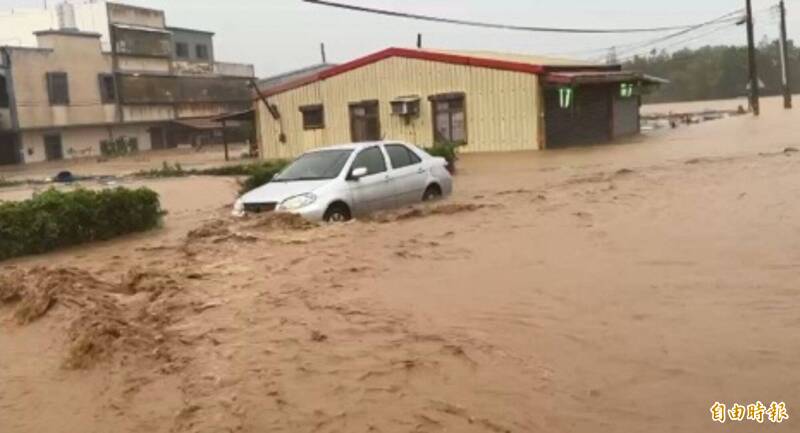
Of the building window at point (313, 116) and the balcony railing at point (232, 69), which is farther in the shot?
the balcony railing at point (232, 69)

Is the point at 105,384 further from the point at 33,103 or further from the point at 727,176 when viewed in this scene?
the point at 33,103

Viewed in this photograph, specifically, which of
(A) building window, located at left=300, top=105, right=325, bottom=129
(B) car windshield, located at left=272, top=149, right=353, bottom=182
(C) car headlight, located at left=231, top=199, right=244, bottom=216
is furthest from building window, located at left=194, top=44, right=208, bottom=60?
(C) car headlight, located at left=231, top=199, right=244, bottom=216

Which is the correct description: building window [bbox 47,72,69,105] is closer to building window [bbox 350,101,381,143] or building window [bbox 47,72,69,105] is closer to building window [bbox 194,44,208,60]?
building window [bbox 194,44,208,60]

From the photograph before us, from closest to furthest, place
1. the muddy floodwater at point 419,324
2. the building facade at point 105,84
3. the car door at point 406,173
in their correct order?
the muddy floodwater at point 419,324
the car door at point 406,173
the building facade at point 105,84

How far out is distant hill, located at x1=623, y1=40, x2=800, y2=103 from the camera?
83.2m

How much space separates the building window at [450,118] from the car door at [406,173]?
1640cm

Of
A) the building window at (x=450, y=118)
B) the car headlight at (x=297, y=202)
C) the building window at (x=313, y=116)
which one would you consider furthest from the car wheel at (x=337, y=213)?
the building window at (x=313, y=116)

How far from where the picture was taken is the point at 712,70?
8425 cm

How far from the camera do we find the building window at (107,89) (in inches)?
2265

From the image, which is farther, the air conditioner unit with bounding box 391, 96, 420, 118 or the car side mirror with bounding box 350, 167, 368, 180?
the air conditioner unit with bounding box 391, 96, 420, 118

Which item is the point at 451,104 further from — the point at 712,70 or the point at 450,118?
the point at 712,70

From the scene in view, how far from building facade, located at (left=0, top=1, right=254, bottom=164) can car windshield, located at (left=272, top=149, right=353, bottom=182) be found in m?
44.2

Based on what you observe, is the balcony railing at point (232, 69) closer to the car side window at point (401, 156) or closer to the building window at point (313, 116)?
the building window at point (313, 116)

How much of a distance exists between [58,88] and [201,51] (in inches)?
747
